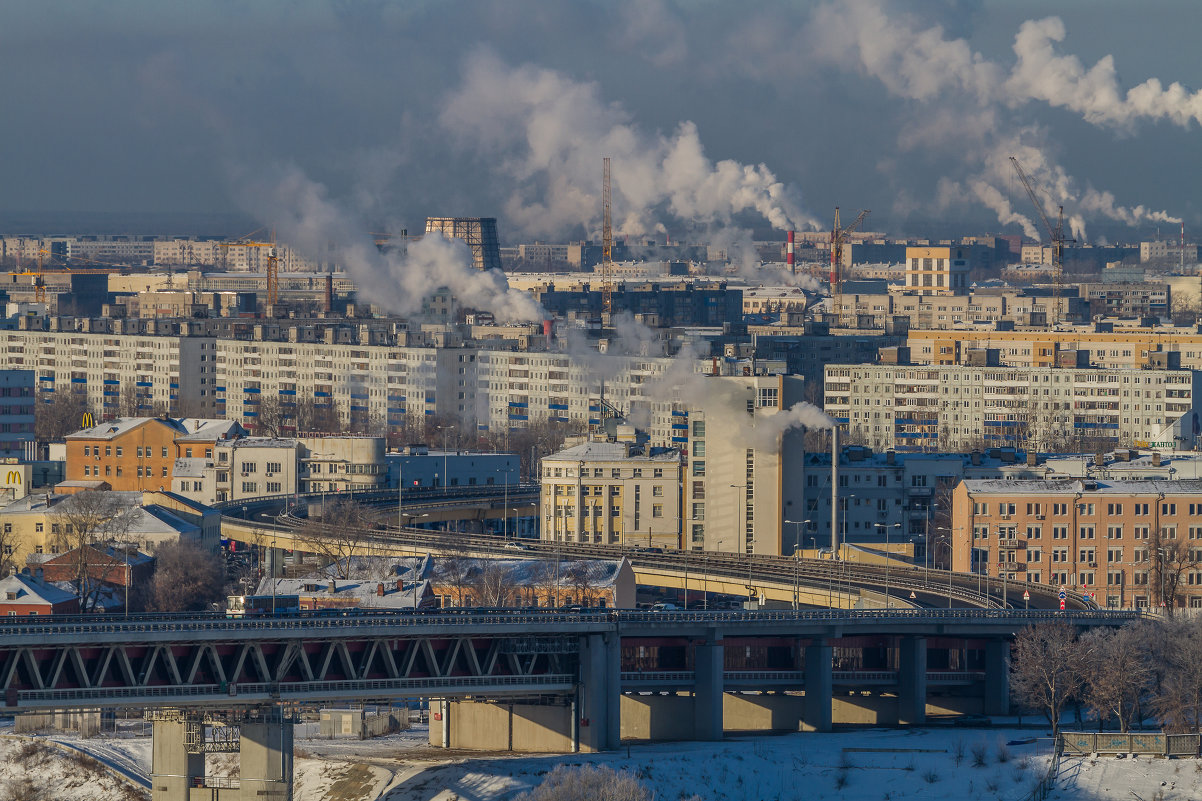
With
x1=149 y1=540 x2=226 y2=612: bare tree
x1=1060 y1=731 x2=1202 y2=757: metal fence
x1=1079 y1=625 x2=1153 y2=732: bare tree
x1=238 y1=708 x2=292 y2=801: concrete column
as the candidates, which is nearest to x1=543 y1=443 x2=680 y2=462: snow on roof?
x1=149 y1=540 x2=226 y2=612: bare tree

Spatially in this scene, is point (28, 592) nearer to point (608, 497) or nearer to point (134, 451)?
point (608, 497)

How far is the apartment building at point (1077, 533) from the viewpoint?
66.4m

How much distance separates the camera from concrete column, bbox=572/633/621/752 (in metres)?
47.8

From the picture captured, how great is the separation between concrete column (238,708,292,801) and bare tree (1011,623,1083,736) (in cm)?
1381

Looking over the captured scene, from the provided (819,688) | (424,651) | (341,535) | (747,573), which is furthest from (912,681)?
(341,535)

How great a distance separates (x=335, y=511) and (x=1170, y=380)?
4347 cm

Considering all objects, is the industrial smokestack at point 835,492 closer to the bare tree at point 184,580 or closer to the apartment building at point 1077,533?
the apartment building at point 1077,533

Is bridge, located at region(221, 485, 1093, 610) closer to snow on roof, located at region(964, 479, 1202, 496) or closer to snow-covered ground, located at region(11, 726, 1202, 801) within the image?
snow on roof, located at region(964, 479, 1202, 496)

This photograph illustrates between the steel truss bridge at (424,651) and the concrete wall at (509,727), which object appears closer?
the steel truss bridge at (424,651)

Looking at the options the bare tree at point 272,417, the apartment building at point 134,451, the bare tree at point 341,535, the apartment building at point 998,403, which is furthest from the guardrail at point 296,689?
the apartment building at point 998,403

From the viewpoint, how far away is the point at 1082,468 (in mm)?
75438

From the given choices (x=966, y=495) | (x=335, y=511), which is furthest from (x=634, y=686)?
(x=335, y=511)

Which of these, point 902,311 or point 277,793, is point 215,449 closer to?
point 277,793

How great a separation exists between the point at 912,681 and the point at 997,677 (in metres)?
1.90
